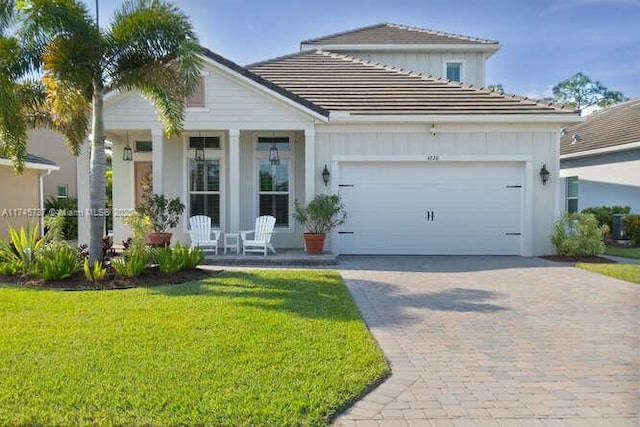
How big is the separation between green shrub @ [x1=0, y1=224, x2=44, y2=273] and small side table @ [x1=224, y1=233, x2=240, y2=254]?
13.0 ft

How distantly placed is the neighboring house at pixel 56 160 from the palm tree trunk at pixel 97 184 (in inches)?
640

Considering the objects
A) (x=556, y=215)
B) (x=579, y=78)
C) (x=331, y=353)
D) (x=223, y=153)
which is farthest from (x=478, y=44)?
(x=579, y=78)

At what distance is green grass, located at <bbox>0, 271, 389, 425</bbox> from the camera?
3479 mm

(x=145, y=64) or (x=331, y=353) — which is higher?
(x=145, y=64)

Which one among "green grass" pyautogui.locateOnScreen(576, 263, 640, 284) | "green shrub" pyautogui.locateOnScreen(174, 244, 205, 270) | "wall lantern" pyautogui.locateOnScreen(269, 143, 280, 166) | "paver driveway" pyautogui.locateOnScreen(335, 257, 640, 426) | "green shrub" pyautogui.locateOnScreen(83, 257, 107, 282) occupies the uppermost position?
"wall lantern" pyautogui.locateOnScreen(269, 143, 280, 166)

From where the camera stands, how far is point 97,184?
28.6 ft

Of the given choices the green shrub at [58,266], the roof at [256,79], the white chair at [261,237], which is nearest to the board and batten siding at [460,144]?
the roof at [256,79]

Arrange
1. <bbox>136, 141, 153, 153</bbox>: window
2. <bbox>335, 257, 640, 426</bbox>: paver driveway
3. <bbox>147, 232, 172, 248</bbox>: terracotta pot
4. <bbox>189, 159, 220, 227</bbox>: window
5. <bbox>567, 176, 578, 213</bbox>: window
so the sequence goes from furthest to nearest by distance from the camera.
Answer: <bbox>567, 176, 578, 213</bbox>: window < <bbox>136, 141, 153, 153</bbox>: window < <bbox>189, 159, 220, 227</bbox>: window < <bbox>147, 232, 172, 248</bbox>: terracotta pot < <bbox>335, 257, 640, 426</bbox>: paver driveway

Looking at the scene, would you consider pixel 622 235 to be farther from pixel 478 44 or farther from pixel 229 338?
pixel 229 338

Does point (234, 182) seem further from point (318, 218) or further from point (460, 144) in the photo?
point (460, 144)

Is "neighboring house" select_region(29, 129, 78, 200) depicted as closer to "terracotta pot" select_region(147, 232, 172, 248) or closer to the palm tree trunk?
"terracotta pot" select_region(147, 232, 172, 248)

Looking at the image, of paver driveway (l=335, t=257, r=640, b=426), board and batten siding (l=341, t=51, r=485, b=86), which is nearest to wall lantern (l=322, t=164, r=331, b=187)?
paver driveway (l=335, t=257, r=640, b=426)

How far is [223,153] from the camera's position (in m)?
13.2

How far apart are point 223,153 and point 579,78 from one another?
4896 centimetres
